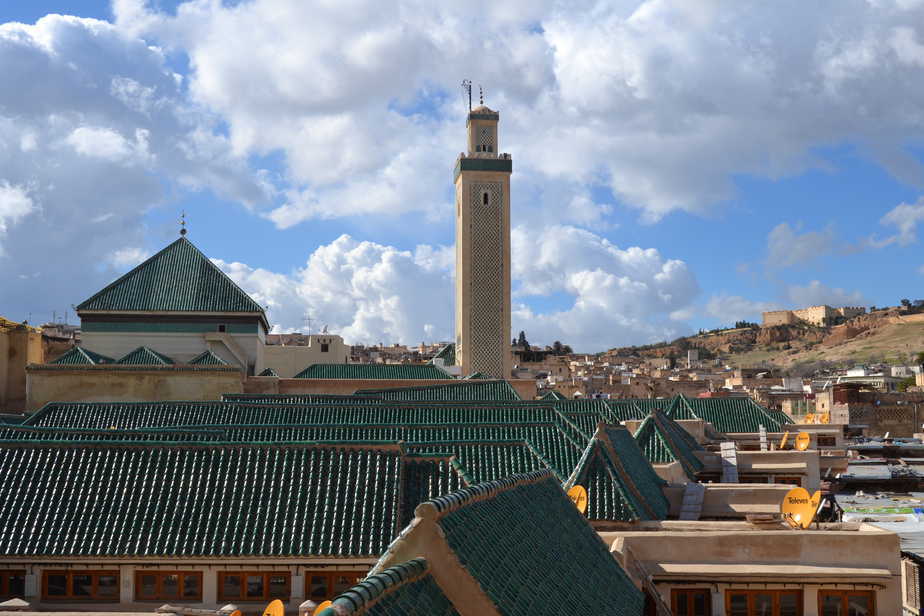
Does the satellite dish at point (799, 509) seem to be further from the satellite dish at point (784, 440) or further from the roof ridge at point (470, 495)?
the satellite dish at point (784, 440)

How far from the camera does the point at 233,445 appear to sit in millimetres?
12641

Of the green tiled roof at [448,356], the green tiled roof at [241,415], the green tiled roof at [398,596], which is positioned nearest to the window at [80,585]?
the green tiled roof at [398,596]

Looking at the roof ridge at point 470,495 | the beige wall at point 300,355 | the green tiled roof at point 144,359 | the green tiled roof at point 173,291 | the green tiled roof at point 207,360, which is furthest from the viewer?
the beige wall at point 300,355

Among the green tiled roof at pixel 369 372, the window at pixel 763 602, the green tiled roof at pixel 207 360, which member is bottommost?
the window at pixel 763 602

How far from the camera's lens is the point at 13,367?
114 ft

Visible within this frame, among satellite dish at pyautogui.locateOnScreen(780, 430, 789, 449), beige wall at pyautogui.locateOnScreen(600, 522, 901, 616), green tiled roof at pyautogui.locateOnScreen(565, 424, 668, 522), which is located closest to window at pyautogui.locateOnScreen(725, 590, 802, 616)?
beige wall at pyautogui.locateOnScreen(600, 522, 901, 616)

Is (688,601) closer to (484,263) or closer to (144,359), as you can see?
(144,359)

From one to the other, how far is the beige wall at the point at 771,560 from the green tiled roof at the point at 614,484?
106 inches

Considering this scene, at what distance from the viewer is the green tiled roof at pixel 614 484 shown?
1320cm

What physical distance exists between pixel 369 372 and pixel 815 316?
11310cm

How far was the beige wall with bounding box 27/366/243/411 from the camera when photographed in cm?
2831

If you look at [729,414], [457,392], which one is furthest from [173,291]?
[729,414]

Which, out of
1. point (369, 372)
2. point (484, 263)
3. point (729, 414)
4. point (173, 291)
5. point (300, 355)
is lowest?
point (729, 414)

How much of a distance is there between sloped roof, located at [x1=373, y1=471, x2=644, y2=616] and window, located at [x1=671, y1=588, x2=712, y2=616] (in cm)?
158
